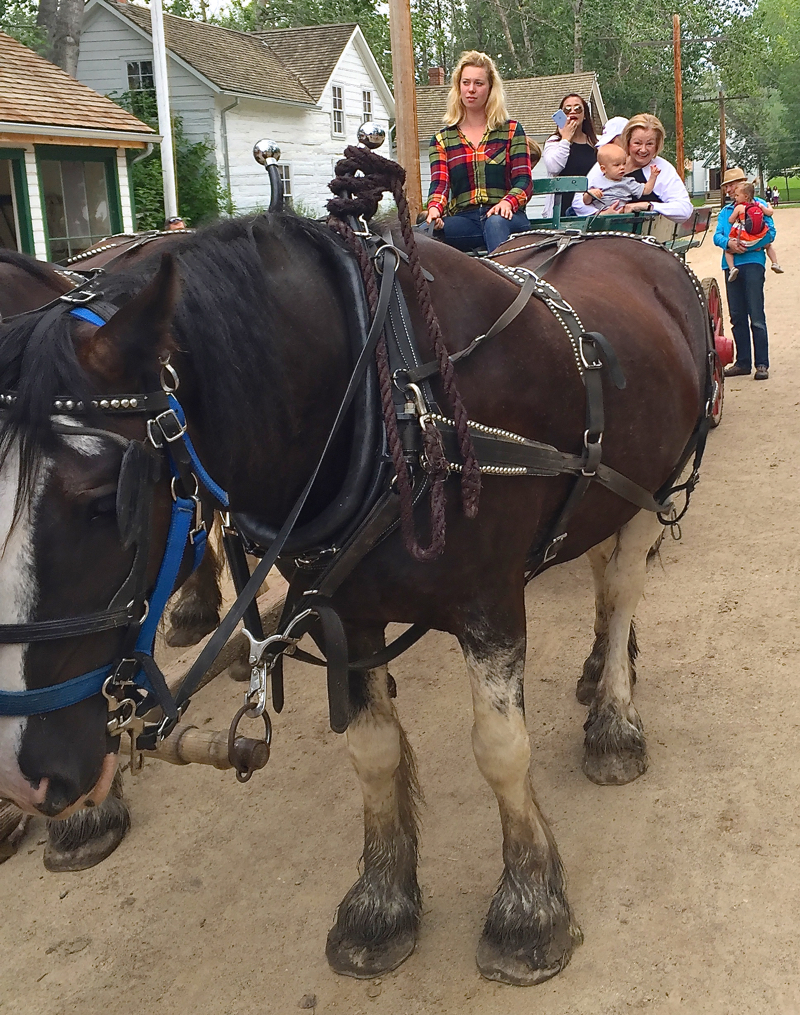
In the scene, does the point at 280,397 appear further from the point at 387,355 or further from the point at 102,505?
the point at 102,505

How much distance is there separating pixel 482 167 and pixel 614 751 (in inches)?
126

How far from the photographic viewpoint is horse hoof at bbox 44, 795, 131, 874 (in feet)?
9.62

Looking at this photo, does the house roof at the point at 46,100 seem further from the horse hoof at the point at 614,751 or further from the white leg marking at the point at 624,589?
the horse hoof at the point at 614,751

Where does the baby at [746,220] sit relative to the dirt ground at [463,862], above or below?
above

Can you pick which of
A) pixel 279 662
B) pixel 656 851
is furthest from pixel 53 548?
pixel 656 851

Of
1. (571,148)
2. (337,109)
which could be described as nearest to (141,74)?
(337,109)

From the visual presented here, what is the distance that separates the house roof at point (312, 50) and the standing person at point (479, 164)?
770 inches

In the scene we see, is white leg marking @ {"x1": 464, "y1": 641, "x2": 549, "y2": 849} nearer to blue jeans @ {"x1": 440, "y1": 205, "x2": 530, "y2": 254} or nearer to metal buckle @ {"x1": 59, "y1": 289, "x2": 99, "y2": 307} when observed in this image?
metal buckle @ {"x1": 59, "y1": 289, "x2": 99, "y2": 307}

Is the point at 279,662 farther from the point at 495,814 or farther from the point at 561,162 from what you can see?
the point at 561,162

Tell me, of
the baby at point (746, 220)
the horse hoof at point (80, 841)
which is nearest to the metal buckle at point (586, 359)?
→ the horse hoof at point (80, 841)

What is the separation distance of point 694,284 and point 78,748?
9.22 feet

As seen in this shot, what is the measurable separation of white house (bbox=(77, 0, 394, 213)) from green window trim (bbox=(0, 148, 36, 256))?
5969mm

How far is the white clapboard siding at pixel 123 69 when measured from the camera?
19.3m

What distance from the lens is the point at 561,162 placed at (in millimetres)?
6883
